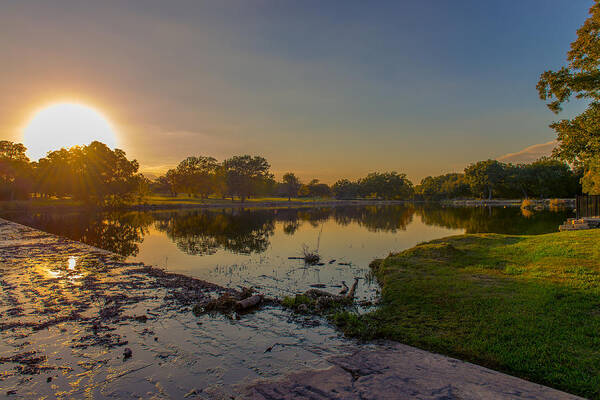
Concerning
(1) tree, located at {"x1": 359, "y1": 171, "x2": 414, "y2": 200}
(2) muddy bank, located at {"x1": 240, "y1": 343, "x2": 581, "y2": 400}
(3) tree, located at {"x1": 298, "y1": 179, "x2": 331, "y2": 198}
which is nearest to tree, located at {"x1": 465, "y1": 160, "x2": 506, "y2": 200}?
(1) tree, located at {"x1": 359, "y1": 171, "x2": 414, "y2": 200}

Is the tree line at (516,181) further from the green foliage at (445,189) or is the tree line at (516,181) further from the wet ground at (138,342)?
the wet ground at (138,342)

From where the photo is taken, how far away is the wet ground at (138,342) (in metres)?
6.10

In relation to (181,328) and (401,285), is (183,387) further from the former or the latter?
(401,285)

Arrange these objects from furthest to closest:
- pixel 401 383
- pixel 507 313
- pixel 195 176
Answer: pixel 195 176 → pixel 507 313 → pixel 401 383

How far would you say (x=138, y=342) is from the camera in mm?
7867

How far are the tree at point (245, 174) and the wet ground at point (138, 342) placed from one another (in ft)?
358

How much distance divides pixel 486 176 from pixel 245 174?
3983 inches

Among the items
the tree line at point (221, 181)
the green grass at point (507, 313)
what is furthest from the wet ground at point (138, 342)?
the tree line at point (221, 181)

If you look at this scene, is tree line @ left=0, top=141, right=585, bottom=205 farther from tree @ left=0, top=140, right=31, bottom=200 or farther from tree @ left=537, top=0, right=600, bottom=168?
tree @ left=537, top=0, right=600, bottom=168

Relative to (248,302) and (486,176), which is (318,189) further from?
(248,302)

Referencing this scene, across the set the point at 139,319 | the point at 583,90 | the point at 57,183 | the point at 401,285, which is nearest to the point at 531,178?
the point at 583,90

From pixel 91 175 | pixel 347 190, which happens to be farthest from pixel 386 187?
pixel 91 175

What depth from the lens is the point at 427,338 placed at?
297 inches

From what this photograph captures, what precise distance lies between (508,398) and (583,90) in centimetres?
1769
